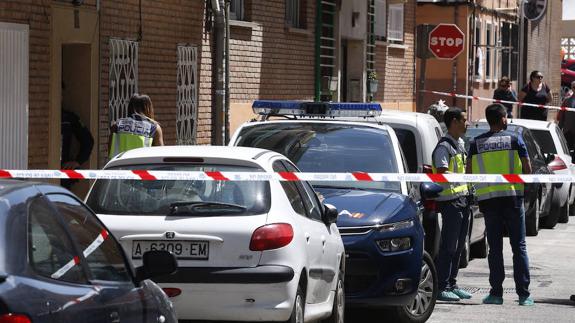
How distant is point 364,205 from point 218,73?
370 inches

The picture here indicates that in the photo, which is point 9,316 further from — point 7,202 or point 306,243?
point 306,243

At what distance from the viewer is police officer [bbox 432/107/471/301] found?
1262cm

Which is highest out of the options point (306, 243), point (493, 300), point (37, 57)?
point (37, 57)

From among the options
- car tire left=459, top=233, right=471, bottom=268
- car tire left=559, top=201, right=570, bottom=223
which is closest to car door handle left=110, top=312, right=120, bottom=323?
car tire left=459, top=233, right=471, bottom=268

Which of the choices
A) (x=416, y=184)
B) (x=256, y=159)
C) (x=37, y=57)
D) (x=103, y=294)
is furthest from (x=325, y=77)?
(x=103, y=294)

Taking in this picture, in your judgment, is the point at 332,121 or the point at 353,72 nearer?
the point at 332,121

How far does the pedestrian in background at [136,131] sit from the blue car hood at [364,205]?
98.1 inches

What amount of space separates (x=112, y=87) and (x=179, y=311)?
32.1 ft

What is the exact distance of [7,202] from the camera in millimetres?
5227

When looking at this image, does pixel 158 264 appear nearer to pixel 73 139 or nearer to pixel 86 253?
pixel 86 253

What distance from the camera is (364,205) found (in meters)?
11.1

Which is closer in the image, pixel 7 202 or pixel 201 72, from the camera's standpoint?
pixel 7 202

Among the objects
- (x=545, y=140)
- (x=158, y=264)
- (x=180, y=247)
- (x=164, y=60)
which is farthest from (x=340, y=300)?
(x=545, y=140)

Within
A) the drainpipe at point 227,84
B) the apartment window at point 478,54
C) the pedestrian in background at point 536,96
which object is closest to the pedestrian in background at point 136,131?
the drainpipe at point 227,84
